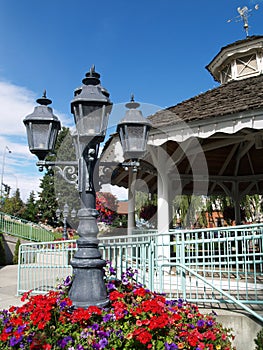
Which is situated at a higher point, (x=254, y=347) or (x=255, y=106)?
(x=255, y=106)

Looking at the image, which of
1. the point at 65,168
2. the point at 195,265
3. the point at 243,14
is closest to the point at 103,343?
the point at 65,168

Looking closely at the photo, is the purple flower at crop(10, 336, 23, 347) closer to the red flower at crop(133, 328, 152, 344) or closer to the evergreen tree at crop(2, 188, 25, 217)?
the red flower at crop(133, 328, 152, 344)

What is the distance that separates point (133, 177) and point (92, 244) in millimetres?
5213

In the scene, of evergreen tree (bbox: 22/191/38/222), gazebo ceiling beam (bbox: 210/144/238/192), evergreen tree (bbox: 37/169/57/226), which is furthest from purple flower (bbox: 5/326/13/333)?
evergreen tree (bbox: 37/169/57/226)

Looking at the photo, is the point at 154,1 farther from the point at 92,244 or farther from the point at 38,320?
the point at 38,320

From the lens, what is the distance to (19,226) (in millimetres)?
16562

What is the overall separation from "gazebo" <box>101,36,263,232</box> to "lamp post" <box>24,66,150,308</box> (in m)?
0.49

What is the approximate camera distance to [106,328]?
99.6 inches

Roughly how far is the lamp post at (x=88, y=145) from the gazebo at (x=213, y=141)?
19.4 inches

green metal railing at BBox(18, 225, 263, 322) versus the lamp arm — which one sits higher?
the lamp arm

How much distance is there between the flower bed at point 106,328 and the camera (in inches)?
91.7

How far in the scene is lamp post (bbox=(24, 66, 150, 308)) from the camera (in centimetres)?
293

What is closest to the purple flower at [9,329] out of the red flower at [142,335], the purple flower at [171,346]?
the red flower at [142,335]

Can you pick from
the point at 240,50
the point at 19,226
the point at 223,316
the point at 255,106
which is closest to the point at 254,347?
the point at 223,316
